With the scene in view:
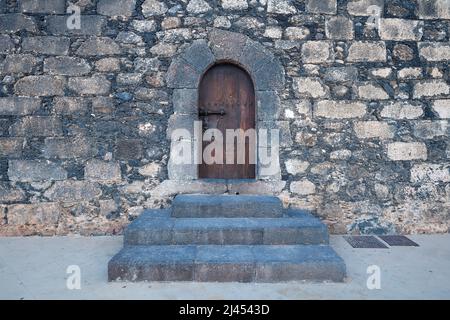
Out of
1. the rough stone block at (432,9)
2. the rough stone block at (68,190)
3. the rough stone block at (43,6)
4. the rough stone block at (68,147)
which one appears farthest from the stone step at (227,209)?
the rough stone block at (432,9)

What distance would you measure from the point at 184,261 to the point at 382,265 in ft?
5.90

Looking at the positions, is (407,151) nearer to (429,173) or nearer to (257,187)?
(429,173)

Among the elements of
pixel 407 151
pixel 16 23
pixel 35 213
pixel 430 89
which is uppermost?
pixel 16 23

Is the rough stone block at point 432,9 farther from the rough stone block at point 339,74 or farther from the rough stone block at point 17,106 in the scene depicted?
the rough stone block at point 17,106

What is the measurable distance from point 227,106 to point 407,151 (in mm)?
2252

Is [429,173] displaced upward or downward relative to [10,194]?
upward

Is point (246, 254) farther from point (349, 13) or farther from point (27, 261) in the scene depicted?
point (349, 13)

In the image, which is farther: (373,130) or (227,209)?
(373,130)

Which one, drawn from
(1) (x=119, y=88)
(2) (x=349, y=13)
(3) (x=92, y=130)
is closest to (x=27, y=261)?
(3) (x=92, y=130)

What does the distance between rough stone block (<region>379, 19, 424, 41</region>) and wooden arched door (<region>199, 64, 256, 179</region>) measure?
5.66 ft

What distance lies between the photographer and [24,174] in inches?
147

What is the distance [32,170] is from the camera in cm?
372

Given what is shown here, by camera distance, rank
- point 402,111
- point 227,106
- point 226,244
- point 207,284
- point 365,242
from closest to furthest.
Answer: point 207,284 → point 226,244 → point 365,242 → point 402,111 → point 227,106

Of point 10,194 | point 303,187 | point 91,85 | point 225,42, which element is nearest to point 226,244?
point 303,187
